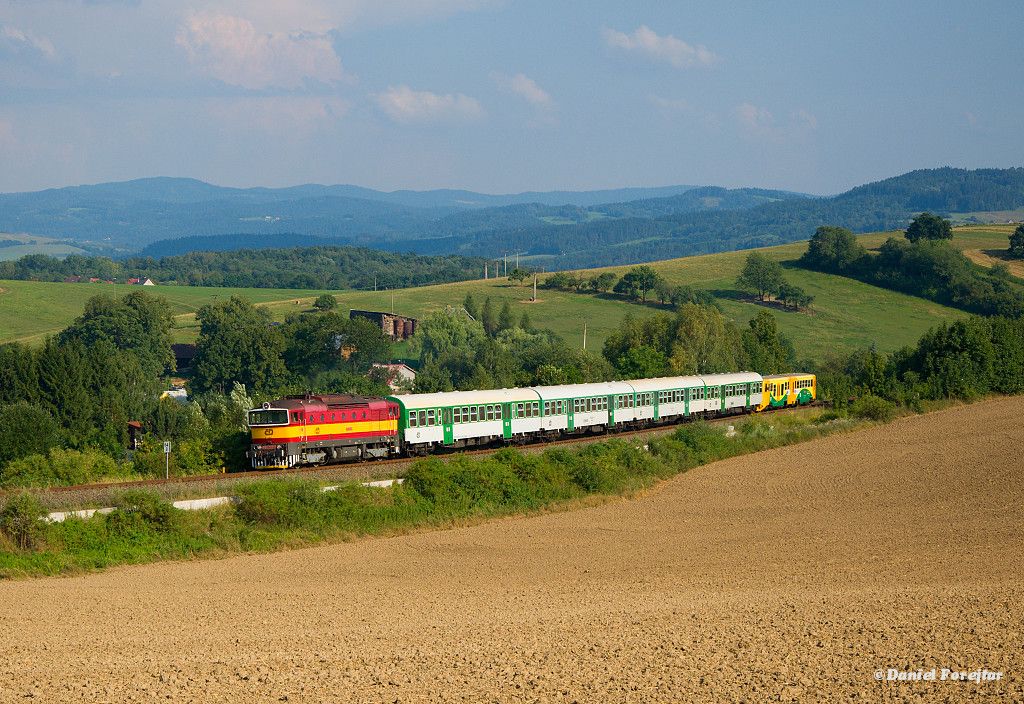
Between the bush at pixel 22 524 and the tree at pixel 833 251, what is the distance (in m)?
152

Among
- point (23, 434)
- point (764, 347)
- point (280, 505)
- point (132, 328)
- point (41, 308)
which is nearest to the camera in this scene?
point (280, 505)

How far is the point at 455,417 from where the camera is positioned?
48938 millimetres

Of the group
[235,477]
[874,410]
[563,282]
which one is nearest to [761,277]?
[563,282]

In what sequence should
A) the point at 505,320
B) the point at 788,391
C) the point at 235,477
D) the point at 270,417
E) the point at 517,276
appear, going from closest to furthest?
the point at 235,477
the point at 270,417
the point at 788,391
the point at 505,320
the point at 517,276

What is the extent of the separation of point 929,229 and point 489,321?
273 ft

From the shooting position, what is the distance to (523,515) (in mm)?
40031

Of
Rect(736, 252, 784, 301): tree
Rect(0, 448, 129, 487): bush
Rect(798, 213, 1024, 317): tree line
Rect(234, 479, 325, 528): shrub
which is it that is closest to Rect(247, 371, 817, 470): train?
Rect(0, 448, 129, 487): bush

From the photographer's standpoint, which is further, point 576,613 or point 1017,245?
point 1017,245

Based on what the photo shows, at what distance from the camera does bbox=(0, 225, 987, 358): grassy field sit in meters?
134

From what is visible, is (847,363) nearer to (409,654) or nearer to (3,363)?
(3,363)

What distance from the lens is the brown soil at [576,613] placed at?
18375mm

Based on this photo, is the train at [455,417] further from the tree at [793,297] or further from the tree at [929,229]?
the tree at [929,229]

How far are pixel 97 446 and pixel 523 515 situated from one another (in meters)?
28.4

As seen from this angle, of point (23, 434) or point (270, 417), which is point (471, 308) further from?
point (270, 417)
